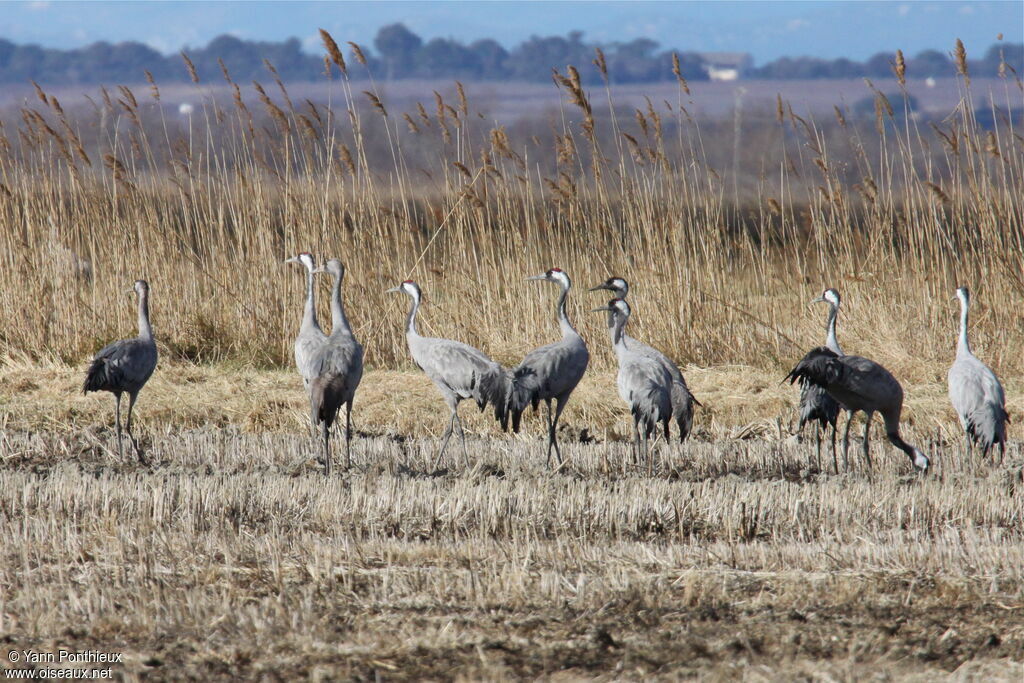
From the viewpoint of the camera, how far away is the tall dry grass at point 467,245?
8711 mm

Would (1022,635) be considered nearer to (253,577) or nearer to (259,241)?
(253,577)

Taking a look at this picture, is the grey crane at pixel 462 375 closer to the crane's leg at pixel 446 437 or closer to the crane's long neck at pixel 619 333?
the crane's leg at pixel 446 437

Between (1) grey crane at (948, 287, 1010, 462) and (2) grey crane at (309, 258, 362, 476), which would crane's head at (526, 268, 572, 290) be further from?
(1) grey crane at (948, 287, 1010, 462)

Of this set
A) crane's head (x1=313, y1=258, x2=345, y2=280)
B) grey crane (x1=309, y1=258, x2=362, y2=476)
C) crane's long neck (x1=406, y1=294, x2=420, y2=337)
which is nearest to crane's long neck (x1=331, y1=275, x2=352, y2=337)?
grey crane (x1=309, y1=258, x2=362, y2=476)

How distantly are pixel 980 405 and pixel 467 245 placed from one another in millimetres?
4385

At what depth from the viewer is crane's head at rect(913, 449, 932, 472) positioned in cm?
625

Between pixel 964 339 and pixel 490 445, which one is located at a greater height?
pixel 964 339

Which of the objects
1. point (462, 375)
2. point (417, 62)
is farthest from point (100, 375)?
point (417, 62)

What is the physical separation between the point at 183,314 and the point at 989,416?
586 cm

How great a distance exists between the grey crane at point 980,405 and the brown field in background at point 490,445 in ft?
Result: 0.60

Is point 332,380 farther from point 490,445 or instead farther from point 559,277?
point 559,277

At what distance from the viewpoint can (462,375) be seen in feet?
23.1

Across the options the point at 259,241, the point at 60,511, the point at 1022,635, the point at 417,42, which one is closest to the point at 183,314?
the point at 259,241

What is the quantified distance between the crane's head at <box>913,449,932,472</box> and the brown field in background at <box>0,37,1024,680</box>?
13 centimetres
